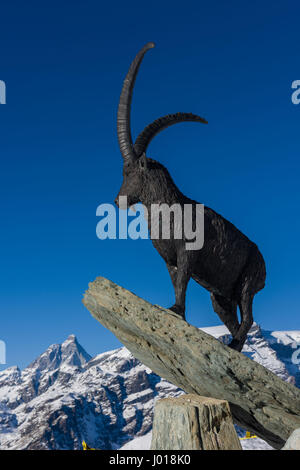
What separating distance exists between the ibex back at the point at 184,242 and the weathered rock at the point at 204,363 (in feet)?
3.18

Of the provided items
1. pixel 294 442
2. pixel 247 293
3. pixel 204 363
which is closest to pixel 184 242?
pixel 247 293

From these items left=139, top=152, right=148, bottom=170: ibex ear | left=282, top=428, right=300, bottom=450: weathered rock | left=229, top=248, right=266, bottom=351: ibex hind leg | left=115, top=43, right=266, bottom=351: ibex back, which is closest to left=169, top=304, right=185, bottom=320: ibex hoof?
left=115, top=43, right=266, bottom=351: ibex back

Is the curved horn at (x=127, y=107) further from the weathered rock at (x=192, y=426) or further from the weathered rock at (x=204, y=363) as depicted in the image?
the weathered rock at (x=192, y=426)

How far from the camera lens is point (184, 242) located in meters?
7.00

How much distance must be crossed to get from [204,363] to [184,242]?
85.9 inches

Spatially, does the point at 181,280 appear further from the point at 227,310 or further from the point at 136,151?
the point at 136,151

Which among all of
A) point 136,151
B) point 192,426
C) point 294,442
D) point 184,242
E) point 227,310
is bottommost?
point 294,442

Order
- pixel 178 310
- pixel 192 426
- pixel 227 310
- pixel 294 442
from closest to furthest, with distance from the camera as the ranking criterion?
1. pixel 294 442
2. pixel 192 426
3. pixel 178 310
4. pixel 227 310

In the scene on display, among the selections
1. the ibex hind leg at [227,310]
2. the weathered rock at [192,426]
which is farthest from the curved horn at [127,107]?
the weathered rock at [192,426]

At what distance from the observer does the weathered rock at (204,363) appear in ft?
17.8

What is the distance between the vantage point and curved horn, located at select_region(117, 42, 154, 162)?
7098 millimetres
